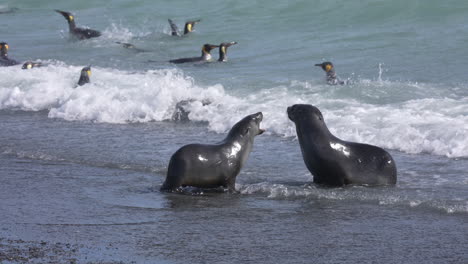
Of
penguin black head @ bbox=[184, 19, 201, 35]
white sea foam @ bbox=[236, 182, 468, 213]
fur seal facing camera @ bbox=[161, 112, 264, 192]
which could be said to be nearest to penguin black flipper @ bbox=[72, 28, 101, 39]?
penguin black head @ bbox=[184, 19, 201, 35]

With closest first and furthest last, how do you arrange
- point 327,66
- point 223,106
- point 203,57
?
point 223,106 → point 327,66 → point 203,57

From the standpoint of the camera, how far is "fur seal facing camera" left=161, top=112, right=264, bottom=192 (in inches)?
357

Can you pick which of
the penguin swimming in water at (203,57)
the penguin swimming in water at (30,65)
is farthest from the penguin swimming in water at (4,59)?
the penguin swimming in water at (203,57)

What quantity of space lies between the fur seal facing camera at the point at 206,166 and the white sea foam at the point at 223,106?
2738mm

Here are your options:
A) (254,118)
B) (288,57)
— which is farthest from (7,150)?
(288,57)

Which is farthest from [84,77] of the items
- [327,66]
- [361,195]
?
[361,195]

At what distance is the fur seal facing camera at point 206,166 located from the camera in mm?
9070

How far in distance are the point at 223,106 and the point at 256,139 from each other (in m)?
2.30

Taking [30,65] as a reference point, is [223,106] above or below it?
below

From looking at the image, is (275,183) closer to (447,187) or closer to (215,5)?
(447,187)

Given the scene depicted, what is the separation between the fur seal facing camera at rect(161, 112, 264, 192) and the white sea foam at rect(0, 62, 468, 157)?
2738mm

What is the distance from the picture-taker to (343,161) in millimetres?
9461

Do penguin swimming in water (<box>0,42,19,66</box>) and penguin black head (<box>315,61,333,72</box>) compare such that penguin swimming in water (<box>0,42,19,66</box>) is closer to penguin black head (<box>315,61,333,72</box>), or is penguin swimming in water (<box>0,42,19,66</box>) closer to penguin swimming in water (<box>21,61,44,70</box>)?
penguin swimming in water (<box>21,61,44,70</box>)

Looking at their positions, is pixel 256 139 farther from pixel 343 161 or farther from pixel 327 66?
pixel 327 66
